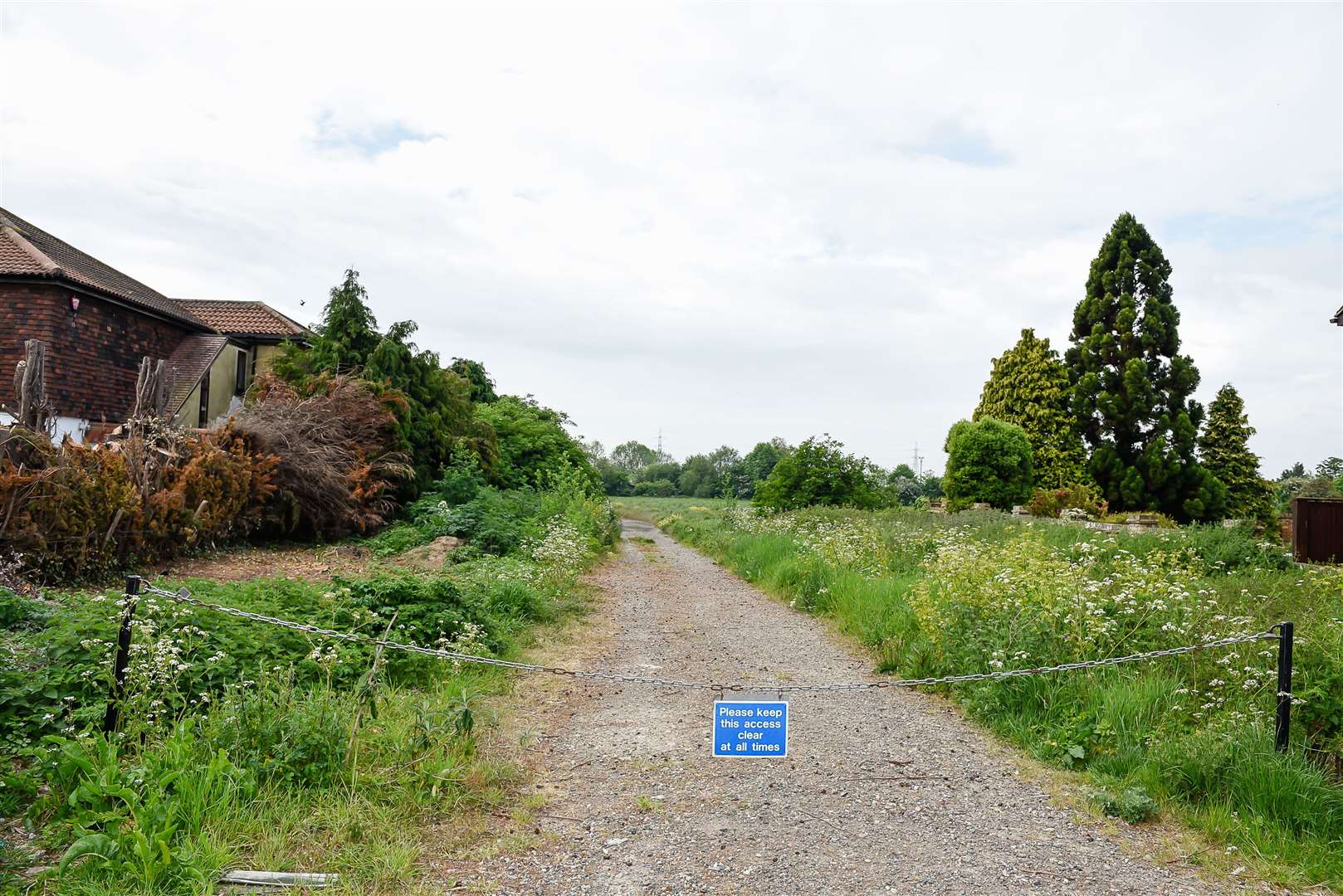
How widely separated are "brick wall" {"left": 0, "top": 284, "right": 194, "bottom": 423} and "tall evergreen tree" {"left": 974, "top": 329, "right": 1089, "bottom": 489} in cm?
→ 2622

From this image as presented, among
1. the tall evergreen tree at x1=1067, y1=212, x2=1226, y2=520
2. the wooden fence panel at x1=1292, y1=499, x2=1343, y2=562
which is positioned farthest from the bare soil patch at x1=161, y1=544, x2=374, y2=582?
the tall evergreen tree at x1=1067, y1=212, x2=1226, y2=520

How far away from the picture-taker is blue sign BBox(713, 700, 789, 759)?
4.56 meters

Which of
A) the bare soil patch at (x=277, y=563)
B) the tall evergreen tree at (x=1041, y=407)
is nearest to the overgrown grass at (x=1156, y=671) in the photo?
the bare soil patch at (x=277, y=563)

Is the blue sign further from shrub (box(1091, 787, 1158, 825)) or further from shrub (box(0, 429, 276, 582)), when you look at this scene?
shrub (box(0, 429, 276, 582))

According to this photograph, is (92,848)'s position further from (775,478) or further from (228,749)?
(775,478)

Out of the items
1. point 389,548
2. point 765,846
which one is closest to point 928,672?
point 765,846

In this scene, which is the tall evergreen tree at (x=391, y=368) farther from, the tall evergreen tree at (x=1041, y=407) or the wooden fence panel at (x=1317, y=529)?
the tall evergreen tree at (x=1041, y=407)

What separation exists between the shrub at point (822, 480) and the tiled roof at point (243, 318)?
16.1m

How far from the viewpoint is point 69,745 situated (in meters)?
4.00

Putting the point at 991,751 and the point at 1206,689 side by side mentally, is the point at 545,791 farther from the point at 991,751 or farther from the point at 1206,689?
the point at 1206,689

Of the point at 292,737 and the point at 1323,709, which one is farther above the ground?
the point at 1323,709

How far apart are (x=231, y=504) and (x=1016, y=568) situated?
10889mm

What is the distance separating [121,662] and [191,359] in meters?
22.5

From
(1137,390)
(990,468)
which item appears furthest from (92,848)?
(1137,390)
